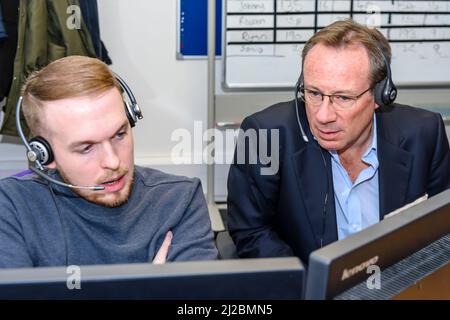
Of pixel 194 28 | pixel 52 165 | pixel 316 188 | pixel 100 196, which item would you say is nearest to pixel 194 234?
pixel 100 196

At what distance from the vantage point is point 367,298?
0.60m

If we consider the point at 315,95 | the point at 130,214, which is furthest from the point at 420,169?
the point at 130,214

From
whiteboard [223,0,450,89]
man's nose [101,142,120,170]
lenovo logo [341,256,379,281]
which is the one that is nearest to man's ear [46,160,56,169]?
man's nose [101,142,120,170]

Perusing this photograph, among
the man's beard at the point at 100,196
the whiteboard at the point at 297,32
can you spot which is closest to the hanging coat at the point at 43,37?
the whiteboard at the point at 297,32

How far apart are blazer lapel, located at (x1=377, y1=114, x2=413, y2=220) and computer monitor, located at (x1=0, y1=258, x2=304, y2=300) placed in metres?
1.03

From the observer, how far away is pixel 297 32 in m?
2.88

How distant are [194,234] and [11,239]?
359 millimetres

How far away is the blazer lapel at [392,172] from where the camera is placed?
157 cm

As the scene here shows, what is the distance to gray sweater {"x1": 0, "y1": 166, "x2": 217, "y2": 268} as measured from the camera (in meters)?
1.17

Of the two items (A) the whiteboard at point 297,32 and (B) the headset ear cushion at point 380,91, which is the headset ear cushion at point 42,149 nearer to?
(B) the headset ear cushion at point 380,91

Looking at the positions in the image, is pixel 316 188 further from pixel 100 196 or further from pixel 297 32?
pixel 297 32

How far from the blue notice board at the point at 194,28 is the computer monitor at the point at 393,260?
89.9 inches

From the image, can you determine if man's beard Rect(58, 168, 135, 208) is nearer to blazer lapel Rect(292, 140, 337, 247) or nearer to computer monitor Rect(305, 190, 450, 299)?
blazer lapel Rect(292, 140, 337, 247)

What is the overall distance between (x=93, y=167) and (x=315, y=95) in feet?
2.01
